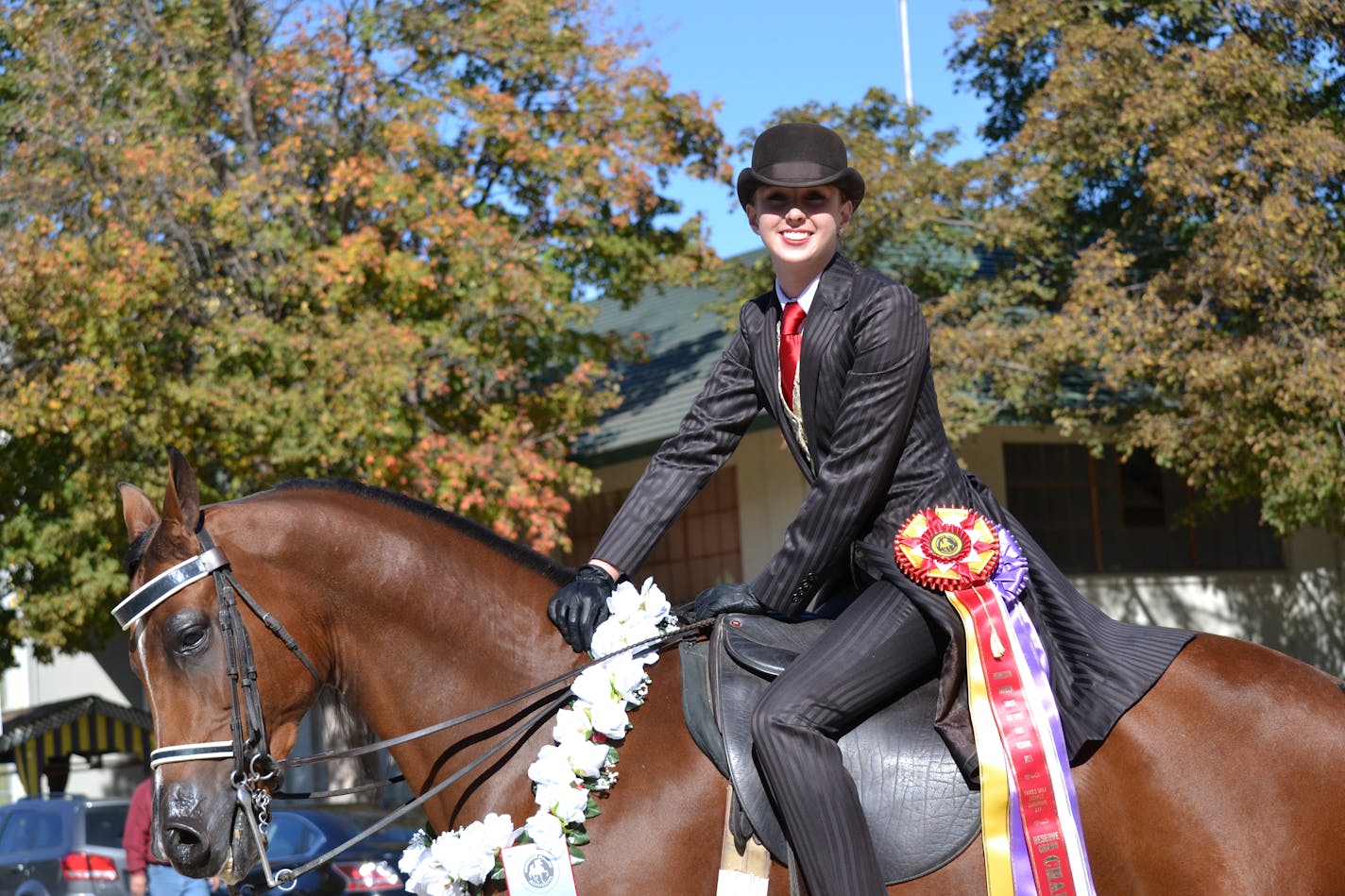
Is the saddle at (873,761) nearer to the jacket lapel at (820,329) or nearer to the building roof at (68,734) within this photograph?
the jacket lapel at (820,329)

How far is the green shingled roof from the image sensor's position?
16297 millimetres

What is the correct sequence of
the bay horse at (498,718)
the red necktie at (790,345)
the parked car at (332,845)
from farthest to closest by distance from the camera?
the parked car at (332,845) → the red necktie at (790,345) → the bay horse at (498,718)

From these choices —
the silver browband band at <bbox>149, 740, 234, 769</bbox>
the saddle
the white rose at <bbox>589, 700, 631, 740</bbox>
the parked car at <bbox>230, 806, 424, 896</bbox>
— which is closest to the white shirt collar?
the saddle

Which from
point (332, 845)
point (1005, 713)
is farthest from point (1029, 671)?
point (332, 845)

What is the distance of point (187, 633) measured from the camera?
3.37 m

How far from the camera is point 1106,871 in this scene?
11.3ft

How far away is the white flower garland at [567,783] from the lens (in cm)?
330

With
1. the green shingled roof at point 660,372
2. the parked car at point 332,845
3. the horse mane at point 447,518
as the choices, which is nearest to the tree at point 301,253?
the green shingled roof at point 660,372

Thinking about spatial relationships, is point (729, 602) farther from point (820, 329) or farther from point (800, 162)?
point (800, 162)

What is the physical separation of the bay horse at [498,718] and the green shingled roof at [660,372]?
10.4 m

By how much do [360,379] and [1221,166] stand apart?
7.31m

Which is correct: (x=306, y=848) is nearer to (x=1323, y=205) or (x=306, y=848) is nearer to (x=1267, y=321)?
(x=1267, y=321)

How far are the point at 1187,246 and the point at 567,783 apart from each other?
12.1 m

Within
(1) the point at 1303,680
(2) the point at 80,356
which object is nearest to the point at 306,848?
(2) the point at 80,356
